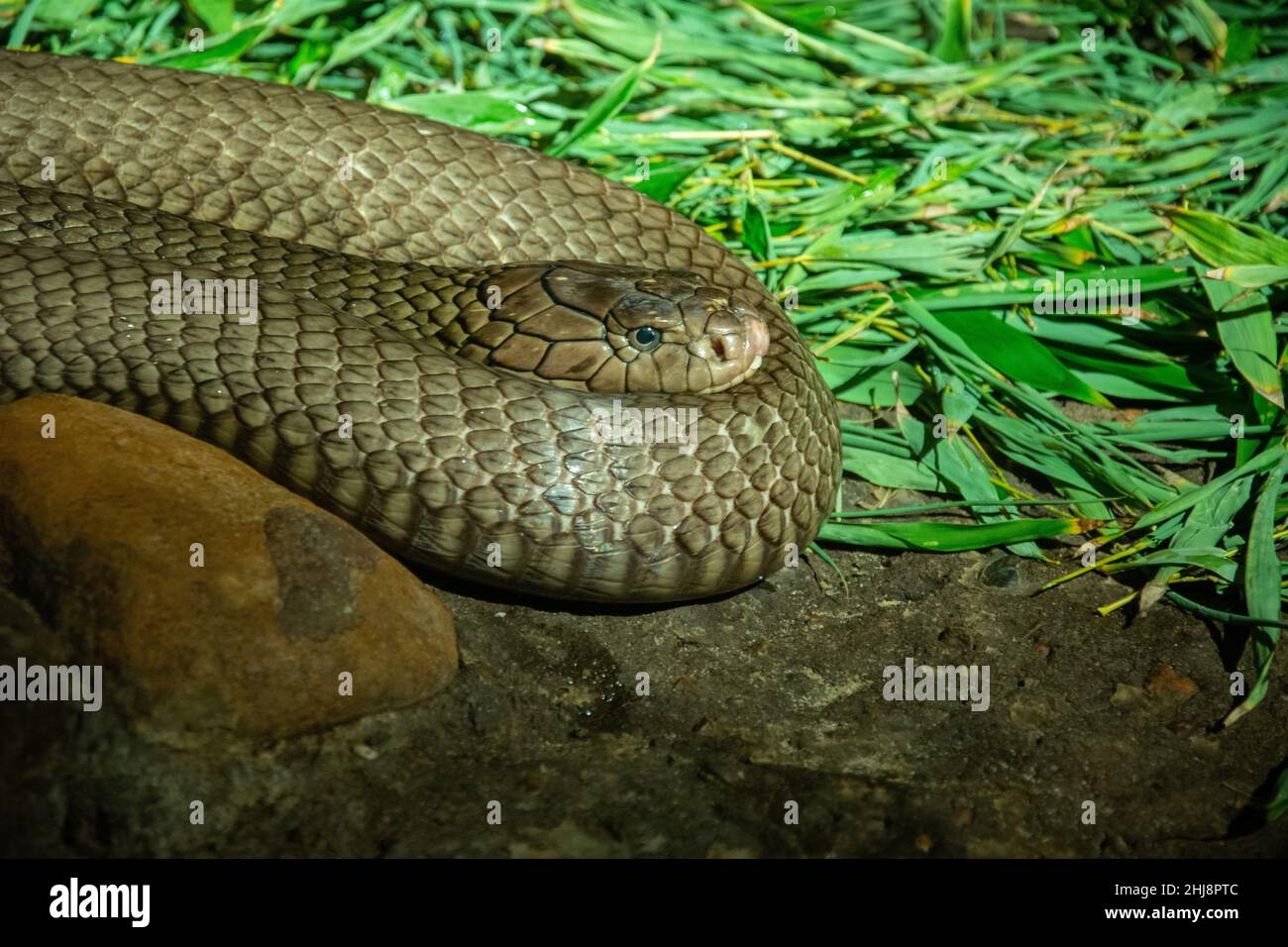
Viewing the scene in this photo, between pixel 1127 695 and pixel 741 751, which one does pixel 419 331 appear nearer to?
pixel 741 751

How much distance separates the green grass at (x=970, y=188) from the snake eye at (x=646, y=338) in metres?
0.92

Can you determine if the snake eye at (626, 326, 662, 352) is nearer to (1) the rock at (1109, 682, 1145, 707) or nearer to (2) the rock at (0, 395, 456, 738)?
(2) the rock at (0, 395, 456, 738)

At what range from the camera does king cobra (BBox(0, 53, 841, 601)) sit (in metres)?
3.39

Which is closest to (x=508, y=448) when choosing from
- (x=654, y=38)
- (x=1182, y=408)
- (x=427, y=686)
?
(x=427, y=686)

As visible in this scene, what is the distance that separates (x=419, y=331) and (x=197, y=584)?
4.66 ft

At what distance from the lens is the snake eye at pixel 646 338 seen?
13.0 ft

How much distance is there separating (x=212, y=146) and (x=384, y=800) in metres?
2.91

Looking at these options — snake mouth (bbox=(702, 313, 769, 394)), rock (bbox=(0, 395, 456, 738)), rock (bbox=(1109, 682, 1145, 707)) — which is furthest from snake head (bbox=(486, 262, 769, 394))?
rock (bbox=(1109, 682, 1145, 707))

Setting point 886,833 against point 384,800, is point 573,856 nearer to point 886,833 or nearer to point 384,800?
point 384,800

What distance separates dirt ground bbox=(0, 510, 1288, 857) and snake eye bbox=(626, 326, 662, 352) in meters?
0.90

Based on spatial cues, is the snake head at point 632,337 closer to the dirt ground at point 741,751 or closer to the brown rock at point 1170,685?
the dirt ground at point 741,751

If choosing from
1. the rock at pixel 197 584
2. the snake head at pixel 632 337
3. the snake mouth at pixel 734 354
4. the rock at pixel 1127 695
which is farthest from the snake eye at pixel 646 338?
the rock at pixel 1127 695

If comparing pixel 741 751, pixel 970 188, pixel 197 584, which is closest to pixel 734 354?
pixel 741 751

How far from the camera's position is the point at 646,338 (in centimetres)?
396
